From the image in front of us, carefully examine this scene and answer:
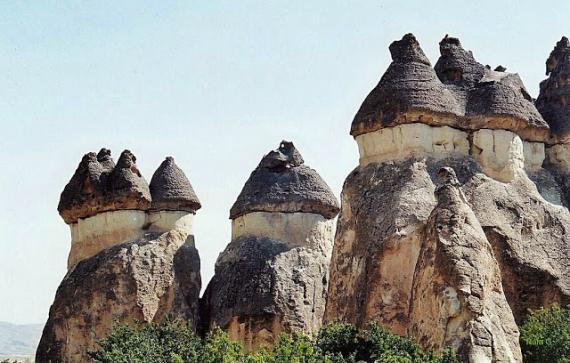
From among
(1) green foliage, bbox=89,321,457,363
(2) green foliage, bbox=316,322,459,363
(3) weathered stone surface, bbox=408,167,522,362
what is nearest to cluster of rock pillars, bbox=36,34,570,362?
(3) weathered stone surface, bbox=408,167,522,362

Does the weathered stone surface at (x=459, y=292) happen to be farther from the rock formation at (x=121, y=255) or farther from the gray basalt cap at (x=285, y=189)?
the rock formation at (x=121, y=255)

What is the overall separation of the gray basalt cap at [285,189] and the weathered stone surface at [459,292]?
10.0 meters

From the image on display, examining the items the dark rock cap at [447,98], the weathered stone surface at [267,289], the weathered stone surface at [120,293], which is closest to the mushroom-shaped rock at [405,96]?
the dark rock cap at [447,98]

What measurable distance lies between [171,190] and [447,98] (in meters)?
10.4

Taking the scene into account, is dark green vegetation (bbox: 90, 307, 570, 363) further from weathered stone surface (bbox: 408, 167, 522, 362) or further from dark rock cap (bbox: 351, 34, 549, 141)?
dark rock cap (bbox: 351, 34, 549, 141)

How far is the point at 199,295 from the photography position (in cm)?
2797

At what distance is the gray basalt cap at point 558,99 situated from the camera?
2231 centimetres

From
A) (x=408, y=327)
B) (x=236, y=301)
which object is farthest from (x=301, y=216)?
(x=408, y=327)

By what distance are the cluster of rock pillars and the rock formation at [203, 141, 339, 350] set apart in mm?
37

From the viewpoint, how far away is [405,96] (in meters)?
19.8

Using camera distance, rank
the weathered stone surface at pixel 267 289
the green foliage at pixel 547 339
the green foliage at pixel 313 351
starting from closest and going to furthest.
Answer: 1. the green foliage at pixel 313 351
2. the green foliage at pixel 547 339
3. the weathered stone surface at pixel 267 289

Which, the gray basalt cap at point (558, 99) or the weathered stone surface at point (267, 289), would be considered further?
the weathered stone surface at point (267, 289)

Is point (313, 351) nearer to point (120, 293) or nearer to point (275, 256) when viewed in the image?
point (275, 256)

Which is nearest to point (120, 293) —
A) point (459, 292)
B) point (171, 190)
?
point (171, 190)
